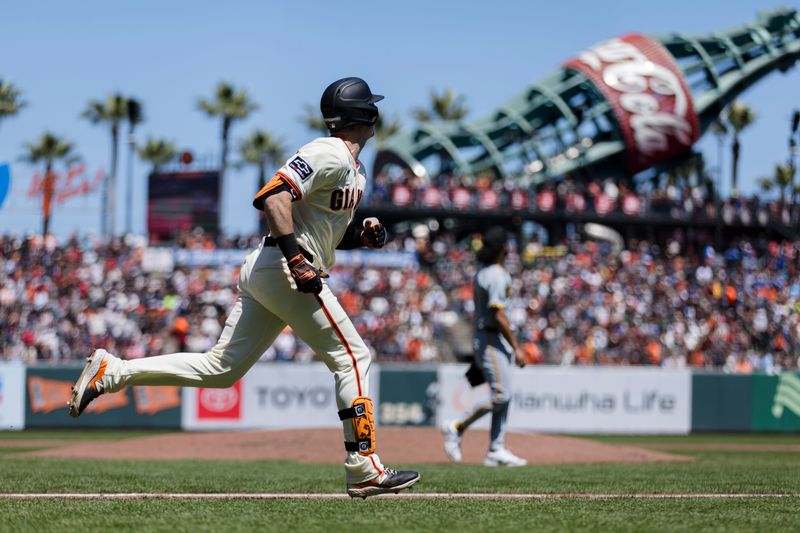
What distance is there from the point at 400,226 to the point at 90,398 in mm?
38017

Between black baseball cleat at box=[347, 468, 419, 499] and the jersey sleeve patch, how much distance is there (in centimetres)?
161

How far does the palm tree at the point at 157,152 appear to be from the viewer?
68.9m

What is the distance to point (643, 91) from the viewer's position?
45.4m

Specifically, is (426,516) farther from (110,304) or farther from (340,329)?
(110,304)

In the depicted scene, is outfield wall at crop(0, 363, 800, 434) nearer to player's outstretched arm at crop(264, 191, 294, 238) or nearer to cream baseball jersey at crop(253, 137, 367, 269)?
cream baseball jersey at crop(253, 137, 367, 269)

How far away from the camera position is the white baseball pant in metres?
5.77

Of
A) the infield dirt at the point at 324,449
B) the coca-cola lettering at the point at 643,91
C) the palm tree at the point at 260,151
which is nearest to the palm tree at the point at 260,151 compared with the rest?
the palm tree at the point at 260,151

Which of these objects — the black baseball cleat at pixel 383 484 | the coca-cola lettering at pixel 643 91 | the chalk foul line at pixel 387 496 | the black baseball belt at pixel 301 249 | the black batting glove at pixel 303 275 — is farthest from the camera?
the coca-cola lettering at pixel 643 91

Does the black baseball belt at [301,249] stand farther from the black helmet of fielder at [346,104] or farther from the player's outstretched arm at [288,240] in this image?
the black helmet of fielder at [346,104]

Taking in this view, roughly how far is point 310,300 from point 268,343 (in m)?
0.45

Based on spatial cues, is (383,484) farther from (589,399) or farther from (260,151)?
(260,151)

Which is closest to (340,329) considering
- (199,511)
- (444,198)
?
(199,511)

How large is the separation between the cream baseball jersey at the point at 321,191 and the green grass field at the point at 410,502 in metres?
1.38

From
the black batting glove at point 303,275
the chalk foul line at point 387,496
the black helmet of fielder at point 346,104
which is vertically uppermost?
the black helmet of fielder at point 346,104
